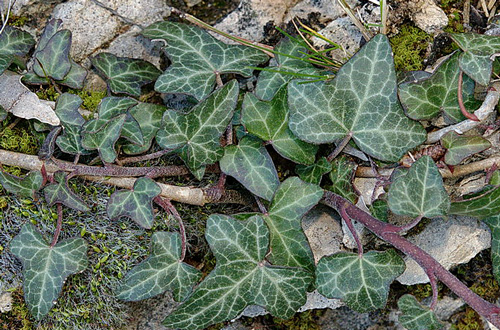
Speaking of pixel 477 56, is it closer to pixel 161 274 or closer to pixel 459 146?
pixel 459 146

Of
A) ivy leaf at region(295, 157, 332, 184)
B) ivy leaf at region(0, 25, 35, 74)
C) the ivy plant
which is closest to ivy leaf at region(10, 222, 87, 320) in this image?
the ivy plant

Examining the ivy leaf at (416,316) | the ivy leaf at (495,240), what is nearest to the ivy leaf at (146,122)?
the ivy leaf at (416,316)

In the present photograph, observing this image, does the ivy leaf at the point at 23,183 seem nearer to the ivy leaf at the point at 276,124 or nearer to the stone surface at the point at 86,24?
the stone surface at the point at 86,24

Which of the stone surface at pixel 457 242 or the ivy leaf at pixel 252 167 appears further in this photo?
the stone surface at pixel 457 242

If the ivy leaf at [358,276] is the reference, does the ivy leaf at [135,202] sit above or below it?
above

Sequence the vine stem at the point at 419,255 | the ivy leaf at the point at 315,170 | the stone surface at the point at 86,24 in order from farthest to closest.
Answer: the stone surface at the point at 86,24, the ivy leaf at the point at 315,170, the vine stem at the point at 419,255

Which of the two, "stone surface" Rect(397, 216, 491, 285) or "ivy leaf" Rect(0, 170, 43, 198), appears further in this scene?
"stone surface" Rect(397, 216, 491, 285)

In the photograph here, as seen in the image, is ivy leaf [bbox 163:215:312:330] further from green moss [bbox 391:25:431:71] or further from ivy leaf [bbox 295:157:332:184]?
green moss [bbox 391:25:431:71]
